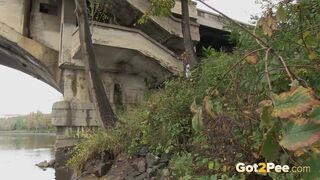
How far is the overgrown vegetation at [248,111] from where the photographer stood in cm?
111

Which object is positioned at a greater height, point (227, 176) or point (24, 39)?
point (24, 39)

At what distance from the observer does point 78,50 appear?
13695 mm

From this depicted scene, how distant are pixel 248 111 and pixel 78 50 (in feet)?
37.4

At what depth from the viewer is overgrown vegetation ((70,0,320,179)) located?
1.11m

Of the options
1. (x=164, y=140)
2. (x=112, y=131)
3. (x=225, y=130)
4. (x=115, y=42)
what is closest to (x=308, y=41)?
(x=225, y=130)

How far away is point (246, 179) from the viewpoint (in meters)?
4.07

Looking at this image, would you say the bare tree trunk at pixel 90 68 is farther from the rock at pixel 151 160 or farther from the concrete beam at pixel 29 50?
the rock at pixel 151 160

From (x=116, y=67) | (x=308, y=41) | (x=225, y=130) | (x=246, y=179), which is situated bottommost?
(x=246, y=179)

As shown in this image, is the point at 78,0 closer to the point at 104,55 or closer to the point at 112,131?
the point at 104,55

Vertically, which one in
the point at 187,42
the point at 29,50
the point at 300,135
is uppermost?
the point at 29,50

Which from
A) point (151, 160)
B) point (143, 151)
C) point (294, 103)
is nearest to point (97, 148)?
point (143, 151)

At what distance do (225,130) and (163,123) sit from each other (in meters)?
3.09

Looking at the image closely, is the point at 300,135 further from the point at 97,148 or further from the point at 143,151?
the point at 97,148

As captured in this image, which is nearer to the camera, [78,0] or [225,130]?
[225,130]
